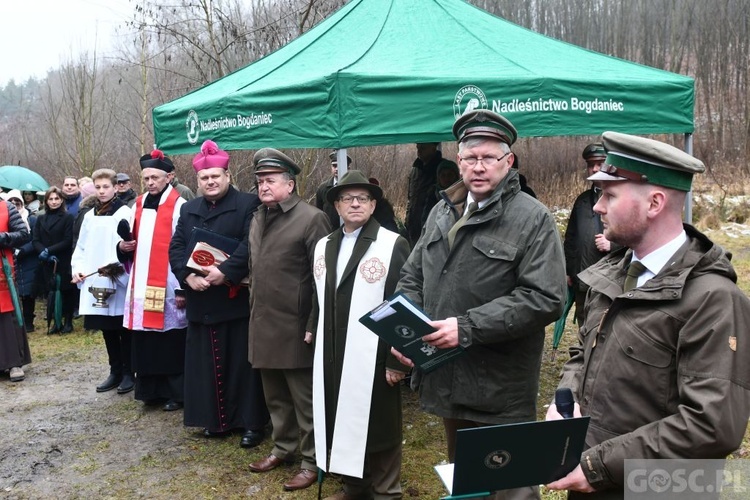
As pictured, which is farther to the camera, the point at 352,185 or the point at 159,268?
the point at 159,268

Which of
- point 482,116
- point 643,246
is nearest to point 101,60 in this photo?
point 482,116

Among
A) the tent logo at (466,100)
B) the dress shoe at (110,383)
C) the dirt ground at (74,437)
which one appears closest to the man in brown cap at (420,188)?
the tent logo at (466,100)

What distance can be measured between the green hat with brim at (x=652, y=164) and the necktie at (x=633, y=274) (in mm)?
248

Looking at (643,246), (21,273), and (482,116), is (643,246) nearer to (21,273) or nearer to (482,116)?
(482,116)

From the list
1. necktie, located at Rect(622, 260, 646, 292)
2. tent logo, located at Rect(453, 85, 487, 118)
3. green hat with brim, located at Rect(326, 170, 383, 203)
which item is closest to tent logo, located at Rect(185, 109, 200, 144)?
green hat with brim, located at Rect(326, 170, 383, 203)

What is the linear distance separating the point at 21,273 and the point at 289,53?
→ 573cm

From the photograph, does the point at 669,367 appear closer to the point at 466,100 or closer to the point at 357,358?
the point at 357,358

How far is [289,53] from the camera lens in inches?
237

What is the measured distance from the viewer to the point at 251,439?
5.23 metres

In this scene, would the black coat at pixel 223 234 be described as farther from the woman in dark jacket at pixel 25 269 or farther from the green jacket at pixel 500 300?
the woman in dark jacket at pixel 25 269

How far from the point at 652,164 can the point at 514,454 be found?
35.7 inches

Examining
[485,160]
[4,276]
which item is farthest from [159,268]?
[485,160]

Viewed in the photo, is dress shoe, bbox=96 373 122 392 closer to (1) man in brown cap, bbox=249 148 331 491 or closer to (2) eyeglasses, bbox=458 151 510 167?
(1) man in brown cap, bbox=249 148 331 491

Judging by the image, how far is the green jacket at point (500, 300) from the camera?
3.04 metres
